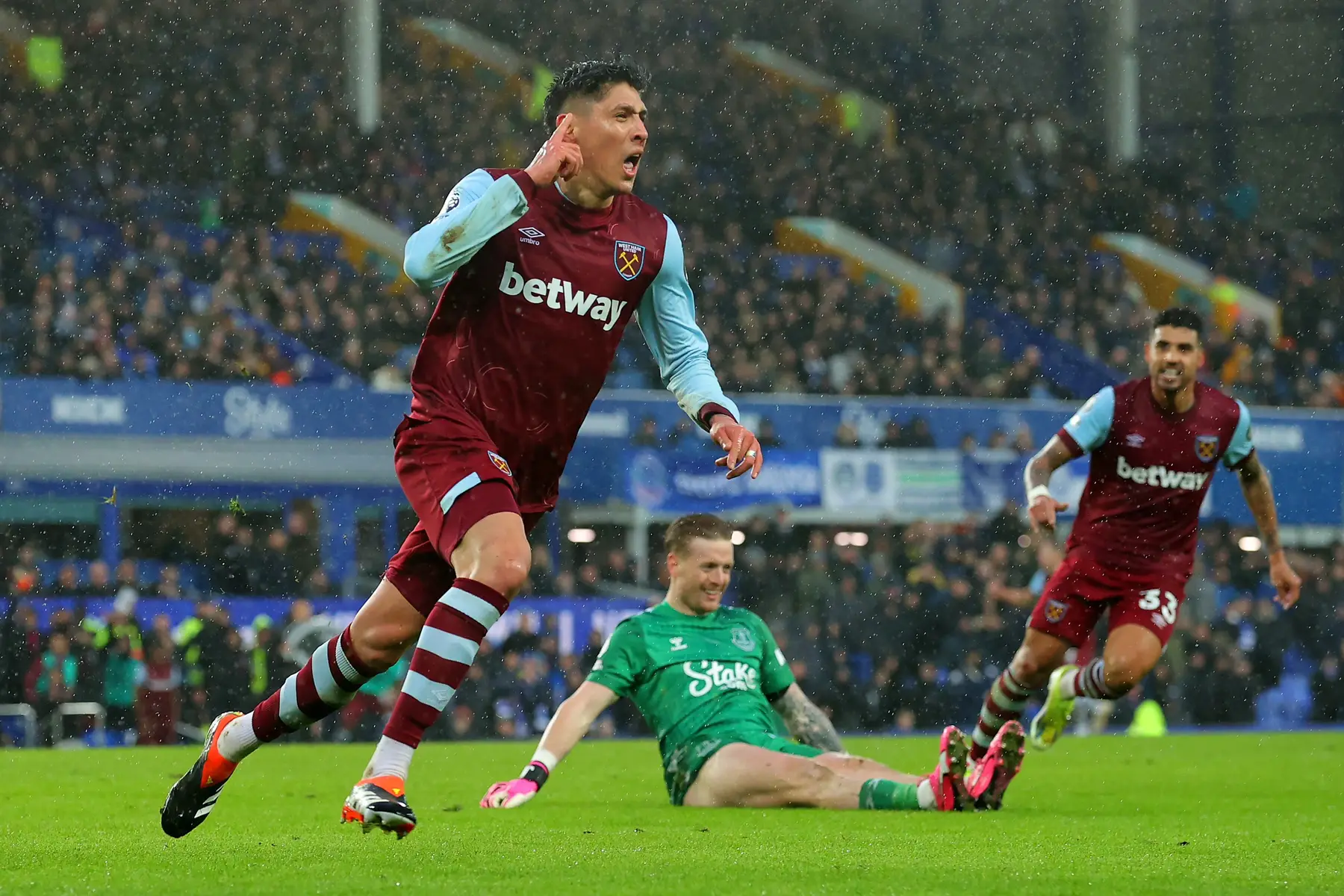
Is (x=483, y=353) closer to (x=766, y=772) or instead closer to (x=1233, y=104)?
(x=766, y=772)

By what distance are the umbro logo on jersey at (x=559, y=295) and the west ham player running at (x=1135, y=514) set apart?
3841 millimetres

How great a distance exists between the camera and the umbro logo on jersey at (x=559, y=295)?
5527 mm

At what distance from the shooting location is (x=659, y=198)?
29719 mm

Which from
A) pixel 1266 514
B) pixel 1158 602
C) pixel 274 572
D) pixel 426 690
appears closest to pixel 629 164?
pixel 426 690

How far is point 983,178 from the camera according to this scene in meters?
34.1

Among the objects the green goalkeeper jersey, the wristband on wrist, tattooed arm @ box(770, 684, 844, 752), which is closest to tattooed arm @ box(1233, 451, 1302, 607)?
tattooed arm @ box(770, 684, 844, 752)

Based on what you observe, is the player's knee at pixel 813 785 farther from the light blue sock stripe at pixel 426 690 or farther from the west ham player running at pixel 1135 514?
the light blue sock stripe at pixel 426 690

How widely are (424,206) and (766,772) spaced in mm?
20647

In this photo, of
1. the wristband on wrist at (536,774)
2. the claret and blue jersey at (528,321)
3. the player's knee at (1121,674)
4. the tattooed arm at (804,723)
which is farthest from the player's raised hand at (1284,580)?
the claret and blue jersey at (528,321)

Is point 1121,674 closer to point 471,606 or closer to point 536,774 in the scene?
point 536,774

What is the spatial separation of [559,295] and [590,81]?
2.20ft

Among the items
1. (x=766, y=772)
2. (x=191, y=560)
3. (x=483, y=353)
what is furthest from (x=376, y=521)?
(x=483, y=353)

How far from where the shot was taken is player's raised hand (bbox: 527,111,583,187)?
5145mm

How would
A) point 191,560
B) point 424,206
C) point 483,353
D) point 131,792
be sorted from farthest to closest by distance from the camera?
point 424,206 < point 191,560 < point 131,792 < point 483,353
